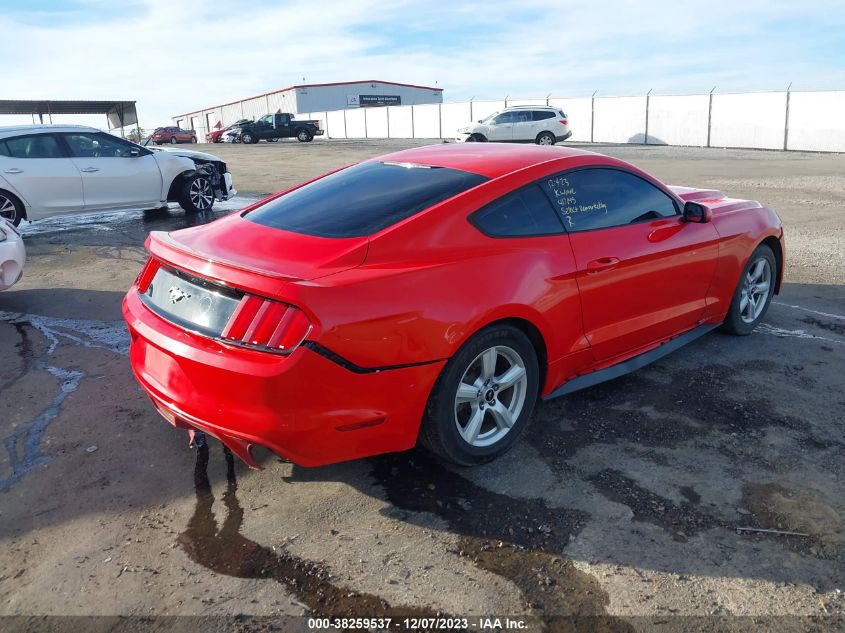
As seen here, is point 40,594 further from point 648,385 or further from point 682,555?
point 648,385

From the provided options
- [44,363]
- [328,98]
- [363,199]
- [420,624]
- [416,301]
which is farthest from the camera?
[328,98]

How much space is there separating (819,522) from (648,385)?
151 centimetres

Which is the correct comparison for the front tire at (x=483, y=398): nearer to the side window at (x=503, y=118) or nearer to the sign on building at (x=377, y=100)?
the side window at (x=503, y=118)

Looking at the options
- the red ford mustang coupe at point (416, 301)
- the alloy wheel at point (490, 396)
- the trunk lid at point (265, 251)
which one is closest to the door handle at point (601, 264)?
the red ford mustang coupe at point (416, 301)

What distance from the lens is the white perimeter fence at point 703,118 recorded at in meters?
29.6

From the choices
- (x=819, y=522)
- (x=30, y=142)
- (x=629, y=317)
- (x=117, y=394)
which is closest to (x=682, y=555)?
(x=819, y=522)

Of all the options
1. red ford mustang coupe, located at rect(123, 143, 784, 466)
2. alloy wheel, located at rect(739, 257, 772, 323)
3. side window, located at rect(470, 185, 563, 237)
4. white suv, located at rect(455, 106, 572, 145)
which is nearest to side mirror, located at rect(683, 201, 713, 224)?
red ford mustang coupe, located at rect(123, 143, 784, 466)

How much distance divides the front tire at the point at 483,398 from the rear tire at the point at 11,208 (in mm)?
8661

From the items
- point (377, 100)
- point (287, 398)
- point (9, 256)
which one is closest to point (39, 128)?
point (9, 256)

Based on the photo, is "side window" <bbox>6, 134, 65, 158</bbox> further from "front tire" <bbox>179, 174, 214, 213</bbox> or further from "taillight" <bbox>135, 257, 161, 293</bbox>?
"taillight" <bbox>135, 257, 161, 293</bbox>

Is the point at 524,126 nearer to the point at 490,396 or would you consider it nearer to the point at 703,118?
the point at 703,118

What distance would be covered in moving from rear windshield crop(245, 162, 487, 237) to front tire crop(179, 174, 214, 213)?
7.91 meters

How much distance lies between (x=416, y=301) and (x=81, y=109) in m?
36.8

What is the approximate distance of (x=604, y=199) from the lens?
158 inches
